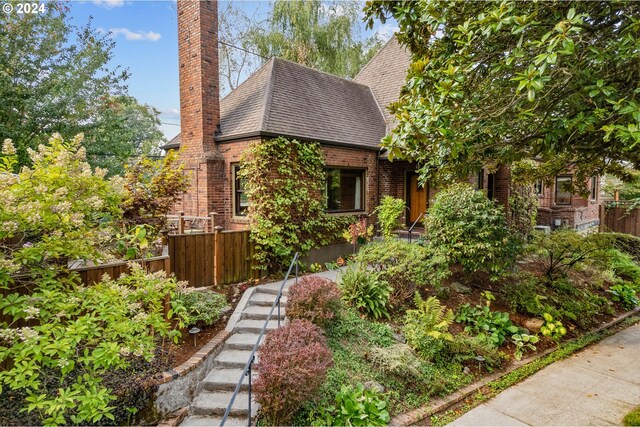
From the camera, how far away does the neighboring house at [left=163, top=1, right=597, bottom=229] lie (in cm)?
948

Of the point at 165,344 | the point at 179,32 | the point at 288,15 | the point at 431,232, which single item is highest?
the point at 288,15

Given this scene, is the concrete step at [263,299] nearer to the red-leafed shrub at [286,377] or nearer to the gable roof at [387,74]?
the red-leafed shrub at [286,377]

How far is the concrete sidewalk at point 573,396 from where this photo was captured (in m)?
4.50

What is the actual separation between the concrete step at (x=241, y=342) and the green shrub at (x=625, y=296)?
958cm

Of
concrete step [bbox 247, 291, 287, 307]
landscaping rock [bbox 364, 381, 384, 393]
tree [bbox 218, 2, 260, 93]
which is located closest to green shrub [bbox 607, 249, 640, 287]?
landscaping rock [bbox 364, 381, 384, 393]

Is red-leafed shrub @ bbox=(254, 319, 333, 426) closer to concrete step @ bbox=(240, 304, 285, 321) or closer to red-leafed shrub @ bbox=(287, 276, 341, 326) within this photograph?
red-leafed shrub @ bbox=(287, 276, 341, 326)

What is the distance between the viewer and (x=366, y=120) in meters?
12.7

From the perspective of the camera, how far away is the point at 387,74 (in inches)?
586

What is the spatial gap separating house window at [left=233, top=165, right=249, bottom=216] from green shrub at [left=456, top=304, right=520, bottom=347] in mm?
6144

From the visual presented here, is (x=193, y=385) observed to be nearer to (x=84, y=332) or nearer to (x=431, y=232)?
(x=84, y=332)

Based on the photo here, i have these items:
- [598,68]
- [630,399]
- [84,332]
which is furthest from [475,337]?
[84,332]

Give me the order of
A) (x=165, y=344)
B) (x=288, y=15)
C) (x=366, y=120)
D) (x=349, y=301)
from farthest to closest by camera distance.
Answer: (x=288, y=15), (x=366, y=120), (x=349, y=301), (x=165, y=344)

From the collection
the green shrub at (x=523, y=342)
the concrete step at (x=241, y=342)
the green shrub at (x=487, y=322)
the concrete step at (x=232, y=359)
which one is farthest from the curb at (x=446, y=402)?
the concrete step at (x=241, y=342)

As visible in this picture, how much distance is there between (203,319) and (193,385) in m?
1.20
